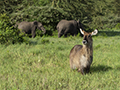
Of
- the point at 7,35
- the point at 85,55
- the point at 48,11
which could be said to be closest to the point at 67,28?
the point at 48,11

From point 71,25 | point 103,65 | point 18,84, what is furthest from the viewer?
point 71,25

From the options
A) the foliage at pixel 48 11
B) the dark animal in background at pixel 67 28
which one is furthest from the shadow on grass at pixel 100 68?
the foliage at pixel 48 11

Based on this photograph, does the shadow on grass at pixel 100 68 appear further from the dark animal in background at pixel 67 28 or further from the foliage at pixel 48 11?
the foliage at pixel 48 11

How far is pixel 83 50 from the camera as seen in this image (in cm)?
491

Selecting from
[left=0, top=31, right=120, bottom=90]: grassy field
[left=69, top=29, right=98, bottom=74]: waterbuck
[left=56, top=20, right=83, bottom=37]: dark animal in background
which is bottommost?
[left=56, top=20, right=83, bottom=37]: dark animal in background

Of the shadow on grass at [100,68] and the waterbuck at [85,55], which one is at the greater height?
the waterbuck at [85,55]

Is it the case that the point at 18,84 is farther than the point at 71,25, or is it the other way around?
the point at 71,25

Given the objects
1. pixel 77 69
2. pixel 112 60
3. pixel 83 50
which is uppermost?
pixel 83 50

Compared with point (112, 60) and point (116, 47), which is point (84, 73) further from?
point (116, 47)

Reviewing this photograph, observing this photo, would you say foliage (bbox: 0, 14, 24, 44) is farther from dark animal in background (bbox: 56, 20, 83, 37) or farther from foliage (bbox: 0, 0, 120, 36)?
foliage (bbox: 0, 0, 120, 36)

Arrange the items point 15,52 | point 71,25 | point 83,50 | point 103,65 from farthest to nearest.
A: 1. point 71,25
2. point 15,52
3. point 103,65
4. point 83,50

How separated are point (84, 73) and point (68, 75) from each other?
46cm

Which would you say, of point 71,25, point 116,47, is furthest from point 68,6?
point 116,47

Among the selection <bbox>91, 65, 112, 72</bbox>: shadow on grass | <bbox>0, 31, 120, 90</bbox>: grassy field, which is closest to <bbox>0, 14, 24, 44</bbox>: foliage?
<bbox>0, 31, 120, 90</bbox>: grassy field
